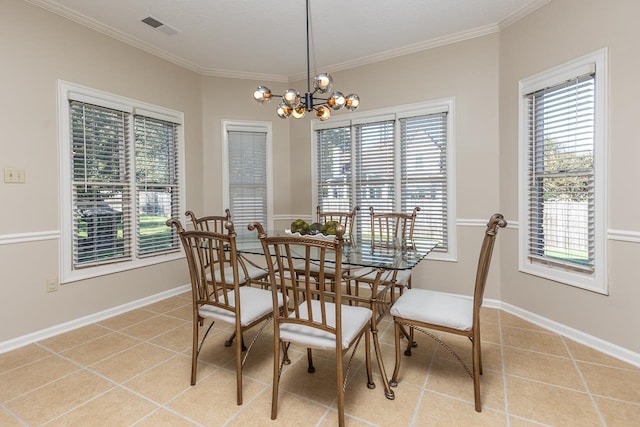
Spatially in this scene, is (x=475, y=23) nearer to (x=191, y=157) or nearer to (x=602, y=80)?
(x=602, y=80)

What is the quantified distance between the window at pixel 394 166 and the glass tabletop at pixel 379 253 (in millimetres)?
741

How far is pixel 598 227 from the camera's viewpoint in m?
2.47

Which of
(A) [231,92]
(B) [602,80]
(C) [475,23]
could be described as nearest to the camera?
(B) [602,80]

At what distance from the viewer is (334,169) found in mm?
4344

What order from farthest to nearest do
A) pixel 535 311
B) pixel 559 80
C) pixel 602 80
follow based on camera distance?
pixel 535 311, pixel 559 80, pixel 602 80

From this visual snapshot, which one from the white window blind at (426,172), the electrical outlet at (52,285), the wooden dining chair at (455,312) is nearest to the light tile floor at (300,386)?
the wooden dining chair at (455,312)

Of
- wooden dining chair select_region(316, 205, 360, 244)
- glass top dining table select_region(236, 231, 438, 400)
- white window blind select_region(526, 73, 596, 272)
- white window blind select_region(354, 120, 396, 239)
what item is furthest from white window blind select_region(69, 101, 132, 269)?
white window blind select_region(526, 73, 596, 272)

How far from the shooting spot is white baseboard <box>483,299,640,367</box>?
7.54 feet

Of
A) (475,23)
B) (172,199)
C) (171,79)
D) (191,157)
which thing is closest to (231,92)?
(171,79)

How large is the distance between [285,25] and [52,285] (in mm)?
3262

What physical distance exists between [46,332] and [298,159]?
10.8ft

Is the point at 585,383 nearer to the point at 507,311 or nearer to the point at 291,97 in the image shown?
the point at 507,311

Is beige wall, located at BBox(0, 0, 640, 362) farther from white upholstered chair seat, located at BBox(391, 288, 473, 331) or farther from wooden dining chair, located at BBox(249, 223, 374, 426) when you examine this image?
A: wooden dining chair, located at BBox(249, 223, 374, 426)

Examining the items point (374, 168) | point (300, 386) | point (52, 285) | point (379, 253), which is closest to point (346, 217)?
point (374, 168)
